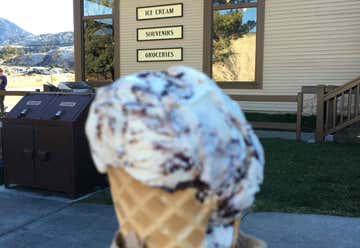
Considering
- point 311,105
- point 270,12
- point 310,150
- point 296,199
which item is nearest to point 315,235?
point 296,199

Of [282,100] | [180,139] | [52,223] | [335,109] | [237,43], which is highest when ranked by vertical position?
[237,43]

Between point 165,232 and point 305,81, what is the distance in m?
10.1

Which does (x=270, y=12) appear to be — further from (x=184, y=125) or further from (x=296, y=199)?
(x=184, y=125)

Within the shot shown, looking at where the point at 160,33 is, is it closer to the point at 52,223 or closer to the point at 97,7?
the point at 97,7

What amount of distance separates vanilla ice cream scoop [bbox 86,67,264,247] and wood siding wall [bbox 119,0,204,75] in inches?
419

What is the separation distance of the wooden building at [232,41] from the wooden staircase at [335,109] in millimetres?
2239

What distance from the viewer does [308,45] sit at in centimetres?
1079

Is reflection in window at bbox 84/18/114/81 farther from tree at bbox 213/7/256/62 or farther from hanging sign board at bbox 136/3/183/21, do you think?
tree at bbox 213/7/256/62

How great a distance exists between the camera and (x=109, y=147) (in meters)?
1.58

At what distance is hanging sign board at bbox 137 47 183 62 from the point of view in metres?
12.4

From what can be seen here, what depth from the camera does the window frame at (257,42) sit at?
1122cm

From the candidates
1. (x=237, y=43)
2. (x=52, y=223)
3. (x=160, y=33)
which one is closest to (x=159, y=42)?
(x=160, y=33)

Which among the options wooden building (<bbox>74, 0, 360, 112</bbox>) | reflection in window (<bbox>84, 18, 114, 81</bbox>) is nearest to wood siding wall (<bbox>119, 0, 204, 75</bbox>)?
wooden building (<bbox>74, 0, 360, 112</bbox>)

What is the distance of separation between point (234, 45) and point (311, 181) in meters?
6.90
